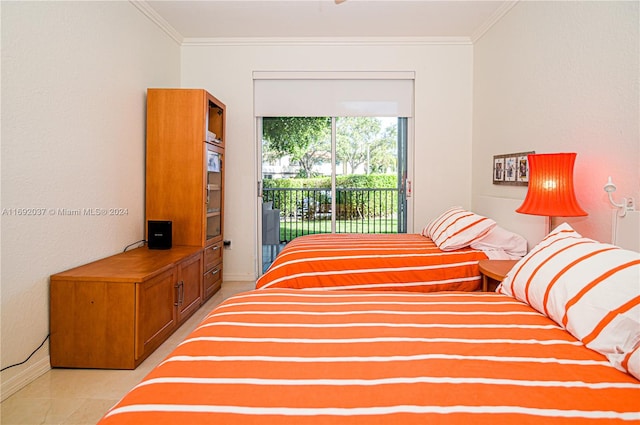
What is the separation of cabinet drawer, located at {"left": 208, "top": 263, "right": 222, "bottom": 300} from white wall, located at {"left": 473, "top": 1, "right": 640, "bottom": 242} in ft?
9.19

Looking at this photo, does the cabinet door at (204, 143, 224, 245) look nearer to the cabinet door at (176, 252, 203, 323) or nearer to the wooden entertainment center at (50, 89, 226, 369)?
the wooden entertainment center at (50, 89, 226, 369)

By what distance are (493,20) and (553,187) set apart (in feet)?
7.44

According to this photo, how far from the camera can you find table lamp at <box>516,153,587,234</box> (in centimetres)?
226

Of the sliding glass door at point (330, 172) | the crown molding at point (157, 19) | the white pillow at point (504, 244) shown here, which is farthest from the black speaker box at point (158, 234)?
the white pillow at point (504, 244)

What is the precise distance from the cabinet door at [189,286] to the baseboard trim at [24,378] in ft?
2.86

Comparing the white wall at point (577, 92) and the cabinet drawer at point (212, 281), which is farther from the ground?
the white wall at point (577, 92)

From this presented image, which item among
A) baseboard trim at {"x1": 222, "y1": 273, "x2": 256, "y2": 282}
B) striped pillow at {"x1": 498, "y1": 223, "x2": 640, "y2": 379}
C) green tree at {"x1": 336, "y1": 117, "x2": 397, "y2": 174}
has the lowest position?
baseboard trim at {"x1": 222, "y1": 273, "x2": 256, "y2": 282}

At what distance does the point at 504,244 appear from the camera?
2.82 metres

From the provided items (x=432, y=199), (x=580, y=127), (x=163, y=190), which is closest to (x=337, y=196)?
(x=432, y=199)

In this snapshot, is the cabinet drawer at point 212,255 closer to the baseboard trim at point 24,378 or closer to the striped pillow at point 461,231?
the baseboard trim at point 24,378

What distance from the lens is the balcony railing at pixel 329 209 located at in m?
4.69

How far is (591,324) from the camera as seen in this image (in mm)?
1254

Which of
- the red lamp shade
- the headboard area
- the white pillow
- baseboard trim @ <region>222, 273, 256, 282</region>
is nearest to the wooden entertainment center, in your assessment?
baseboard trim @ <region>222, 273, 256, 282</region>

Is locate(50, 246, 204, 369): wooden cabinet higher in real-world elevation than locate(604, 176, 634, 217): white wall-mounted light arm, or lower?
lower
